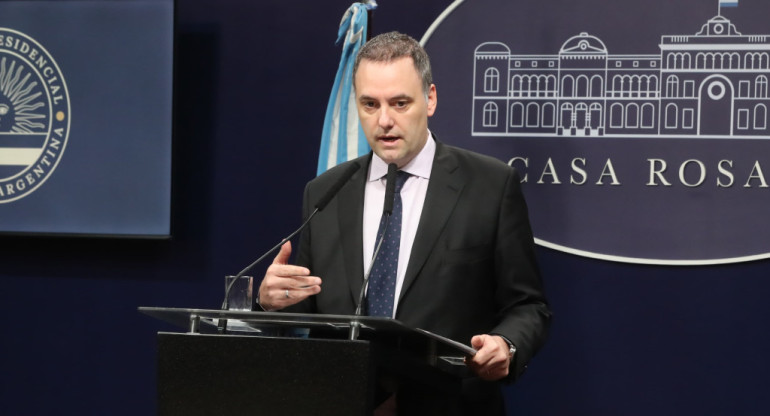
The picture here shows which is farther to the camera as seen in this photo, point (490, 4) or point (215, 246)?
point (215, 246)

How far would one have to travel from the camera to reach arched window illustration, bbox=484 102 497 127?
3471mm

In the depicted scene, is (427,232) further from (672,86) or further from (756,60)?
(756,60)

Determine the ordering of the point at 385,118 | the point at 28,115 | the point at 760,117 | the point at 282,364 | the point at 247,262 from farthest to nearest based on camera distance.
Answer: the point at 28,115, the point at 247,262, the point at 760,117, the point at 385,118, the point at 282,364

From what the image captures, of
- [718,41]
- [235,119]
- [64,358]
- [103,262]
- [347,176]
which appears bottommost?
[64,358]

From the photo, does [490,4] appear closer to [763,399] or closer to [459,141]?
[459,141]

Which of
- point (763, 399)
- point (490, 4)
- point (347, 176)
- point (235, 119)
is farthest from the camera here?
point (235, 119)

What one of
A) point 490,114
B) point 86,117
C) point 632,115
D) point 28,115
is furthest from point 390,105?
point 28,115

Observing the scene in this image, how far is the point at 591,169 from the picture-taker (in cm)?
338

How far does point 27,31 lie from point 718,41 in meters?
2.69

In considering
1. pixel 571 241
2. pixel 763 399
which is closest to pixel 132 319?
pixel 571 241

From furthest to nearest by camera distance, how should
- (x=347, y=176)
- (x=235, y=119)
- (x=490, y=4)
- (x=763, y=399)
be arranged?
(x=235, y=119), (x=490, y=4), (x=763, y=399), (x=347, y=176)

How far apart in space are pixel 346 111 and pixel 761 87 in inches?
56.6

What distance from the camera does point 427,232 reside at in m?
2.22

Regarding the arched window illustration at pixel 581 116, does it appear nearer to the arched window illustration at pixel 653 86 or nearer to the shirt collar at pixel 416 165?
the arched window illustration at pixel 653 86
